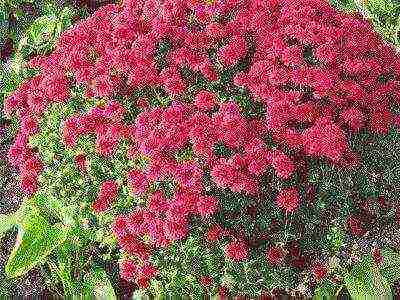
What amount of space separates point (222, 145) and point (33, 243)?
3.86 feet

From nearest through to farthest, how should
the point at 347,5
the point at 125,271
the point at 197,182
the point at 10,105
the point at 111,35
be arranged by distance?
the point at 197,182 → the point at 125,271 → the point at 111,35 → the point at 10,105 → the point at 347,5

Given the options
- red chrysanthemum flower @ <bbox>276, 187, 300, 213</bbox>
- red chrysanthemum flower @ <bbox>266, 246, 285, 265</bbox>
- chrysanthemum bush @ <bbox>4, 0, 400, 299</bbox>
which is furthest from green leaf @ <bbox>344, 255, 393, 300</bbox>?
red chrysanthemum flower @ <bbox>276, 187, 300, 213</bbox>

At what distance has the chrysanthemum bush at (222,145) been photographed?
10.5 feet

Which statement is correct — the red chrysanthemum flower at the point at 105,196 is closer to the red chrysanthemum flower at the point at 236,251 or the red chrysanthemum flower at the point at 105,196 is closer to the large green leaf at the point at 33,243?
the large green leaf at the point at 33,243

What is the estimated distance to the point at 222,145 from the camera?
3227 mm

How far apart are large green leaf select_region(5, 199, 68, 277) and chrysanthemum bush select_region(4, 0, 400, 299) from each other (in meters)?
0.01

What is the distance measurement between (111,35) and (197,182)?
3.39 feet

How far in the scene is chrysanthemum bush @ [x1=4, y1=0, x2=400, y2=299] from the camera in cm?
319

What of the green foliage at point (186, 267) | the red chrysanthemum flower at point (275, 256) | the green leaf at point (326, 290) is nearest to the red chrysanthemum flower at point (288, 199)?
the red chrysanthemum flower at point (275, 256)

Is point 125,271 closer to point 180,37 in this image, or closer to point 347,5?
point 180,37

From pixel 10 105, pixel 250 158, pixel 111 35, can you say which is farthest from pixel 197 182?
pixel 10 105

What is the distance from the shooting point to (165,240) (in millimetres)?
3105

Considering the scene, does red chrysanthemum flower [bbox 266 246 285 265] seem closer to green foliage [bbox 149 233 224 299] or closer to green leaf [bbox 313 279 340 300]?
green foliage [bbox 149 233 224 299]

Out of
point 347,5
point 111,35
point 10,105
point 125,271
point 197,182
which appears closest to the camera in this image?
point 197,182
